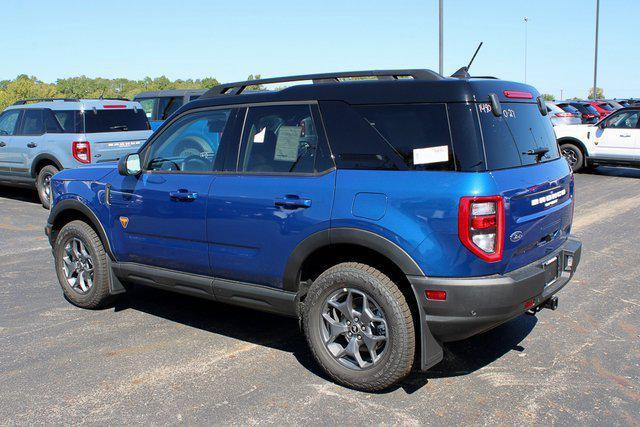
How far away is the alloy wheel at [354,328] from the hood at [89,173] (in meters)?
2.43

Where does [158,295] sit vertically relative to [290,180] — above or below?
below

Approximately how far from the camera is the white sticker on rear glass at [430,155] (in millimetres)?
3656

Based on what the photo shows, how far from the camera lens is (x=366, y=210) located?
3.79 metres

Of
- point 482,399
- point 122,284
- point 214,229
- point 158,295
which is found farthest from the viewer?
point 158,295

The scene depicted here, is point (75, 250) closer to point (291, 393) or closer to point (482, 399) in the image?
point (291, 393)

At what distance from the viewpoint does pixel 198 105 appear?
4.93m

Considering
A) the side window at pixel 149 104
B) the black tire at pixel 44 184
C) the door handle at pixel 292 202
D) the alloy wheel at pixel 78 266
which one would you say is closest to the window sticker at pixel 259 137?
the door handle at pixel 292 202

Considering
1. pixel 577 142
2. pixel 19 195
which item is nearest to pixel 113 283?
pixel 19 195

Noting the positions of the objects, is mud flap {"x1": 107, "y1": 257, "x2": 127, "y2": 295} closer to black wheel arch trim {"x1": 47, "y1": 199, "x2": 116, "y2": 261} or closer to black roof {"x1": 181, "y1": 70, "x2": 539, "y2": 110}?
black wheel arch trim {"x1": 47, "y1": 199, "x2": 116, "y2": 261}

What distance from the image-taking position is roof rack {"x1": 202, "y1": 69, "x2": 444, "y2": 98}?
13.1 ft

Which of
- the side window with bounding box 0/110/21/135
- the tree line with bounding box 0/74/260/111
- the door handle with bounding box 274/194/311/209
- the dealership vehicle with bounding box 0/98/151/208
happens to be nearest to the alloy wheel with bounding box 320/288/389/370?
the door handle with bounding box 274/194/311/209

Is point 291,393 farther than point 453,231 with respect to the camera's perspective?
Yes

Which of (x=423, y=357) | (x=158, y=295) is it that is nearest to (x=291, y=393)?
(x=423, y=357)

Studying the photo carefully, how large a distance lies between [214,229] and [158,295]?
2032 millimetres
